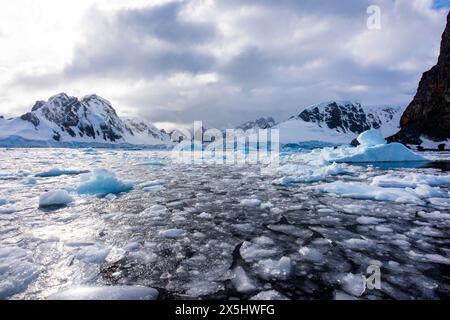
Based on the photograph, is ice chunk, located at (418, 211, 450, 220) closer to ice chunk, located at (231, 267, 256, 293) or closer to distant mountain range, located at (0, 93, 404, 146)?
ice chunk, located at (231, 267, 256, 293)

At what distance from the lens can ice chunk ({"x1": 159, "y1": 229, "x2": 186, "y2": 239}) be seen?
4.04 m

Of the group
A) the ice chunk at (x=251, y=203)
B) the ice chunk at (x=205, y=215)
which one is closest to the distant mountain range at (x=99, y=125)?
the ice chunk at (x=251, y=203)

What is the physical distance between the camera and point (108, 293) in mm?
2414

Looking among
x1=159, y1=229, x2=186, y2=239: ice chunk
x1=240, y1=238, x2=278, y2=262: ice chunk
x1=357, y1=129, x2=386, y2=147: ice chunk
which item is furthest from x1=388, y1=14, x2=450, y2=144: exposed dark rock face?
x1=159, y1=229, x2=186, y2=239: ice chunk

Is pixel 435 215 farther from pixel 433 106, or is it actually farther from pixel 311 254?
pixel 433 106

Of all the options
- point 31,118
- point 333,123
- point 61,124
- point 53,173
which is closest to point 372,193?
point 53,173

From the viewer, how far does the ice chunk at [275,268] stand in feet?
9.18

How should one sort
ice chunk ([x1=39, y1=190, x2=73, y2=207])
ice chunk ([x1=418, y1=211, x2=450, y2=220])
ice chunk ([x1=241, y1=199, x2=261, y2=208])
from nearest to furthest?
ice chunk ([x1=418, y1=211, x2=450, y2=220])
ice chunk ([x1=241, y1=199, x2=261, y2=208])
ice chunk ([x1=39, y1=190, x2=73, y2=207])

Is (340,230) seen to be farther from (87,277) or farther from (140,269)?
(87,277)

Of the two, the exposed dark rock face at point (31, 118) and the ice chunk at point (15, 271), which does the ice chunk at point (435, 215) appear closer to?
the ice chunk at point (15, 271)

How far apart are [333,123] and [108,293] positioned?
585 feet

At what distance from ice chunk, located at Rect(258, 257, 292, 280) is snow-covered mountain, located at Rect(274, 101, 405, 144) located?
117m
